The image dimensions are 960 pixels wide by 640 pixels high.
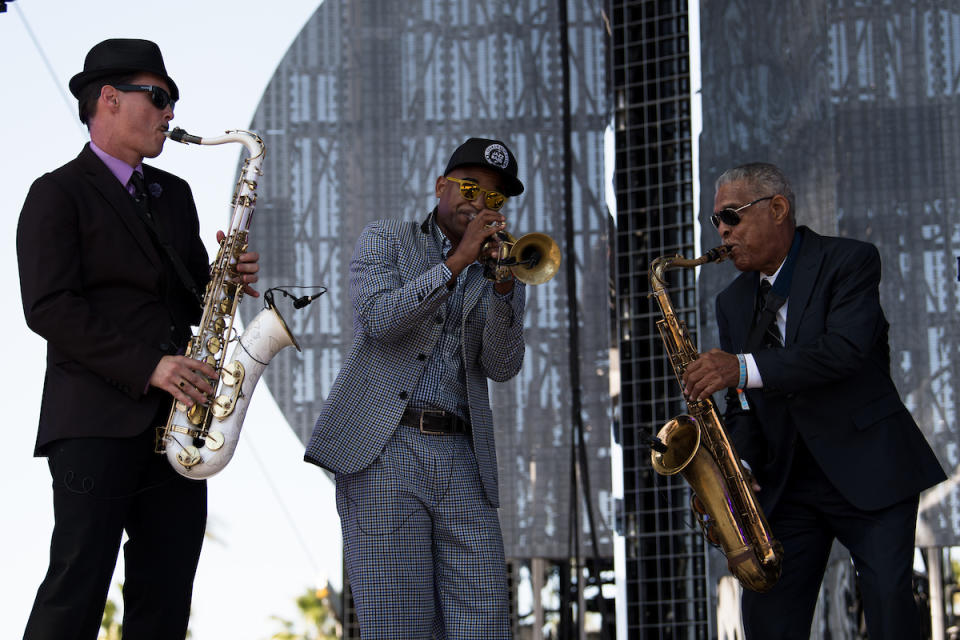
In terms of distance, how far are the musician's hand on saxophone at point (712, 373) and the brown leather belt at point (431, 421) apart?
644 millimetres

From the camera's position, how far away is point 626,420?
509 centimetres

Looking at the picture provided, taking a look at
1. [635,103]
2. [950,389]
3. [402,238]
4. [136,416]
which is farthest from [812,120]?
[136,416]

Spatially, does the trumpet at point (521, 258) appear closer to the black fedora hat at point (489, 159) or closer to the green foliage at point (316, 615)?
the black fedora hat at point (489, 159)

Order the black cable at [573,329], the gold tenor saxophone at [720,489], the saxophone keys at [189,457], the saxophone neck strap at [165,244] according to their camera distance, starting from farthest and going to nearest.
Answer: the black cable at [573,329], the gold tenor saxophone at [720,489], the saxophone neck strap at [165,244], the saxophone keys at [189,457]

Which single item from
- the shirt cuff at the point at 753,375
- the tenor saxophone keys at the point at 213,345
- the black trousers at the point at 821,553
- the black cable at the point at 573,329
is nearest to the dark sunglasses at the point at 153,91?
the tenor saxophone keys at the point at 213,345

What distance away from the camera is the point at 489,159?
356 cm

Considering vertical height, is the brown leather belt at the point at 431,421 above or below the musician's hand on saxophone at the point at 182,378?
below

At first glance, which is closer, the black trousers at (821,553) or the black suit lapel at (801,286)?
the black trousers at (821,553)

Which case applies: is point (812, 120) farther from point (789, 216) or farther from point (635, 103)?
point (789, 216)

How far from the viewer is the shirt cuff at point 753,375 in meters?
3.54

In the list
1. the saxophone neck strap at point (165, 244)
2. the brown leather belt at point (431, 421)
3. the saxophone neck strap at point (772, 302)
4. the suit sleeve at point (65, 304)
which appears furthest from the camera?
the saxophone neck strap at point (772, 302)

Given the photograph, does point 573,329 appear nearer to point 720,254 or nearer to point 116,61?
point 720,254

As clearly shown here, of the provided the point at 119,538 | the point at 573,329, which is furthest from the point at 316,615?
the point at 119,538

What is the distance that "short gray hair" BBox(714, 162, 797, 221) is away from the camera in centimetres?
383
